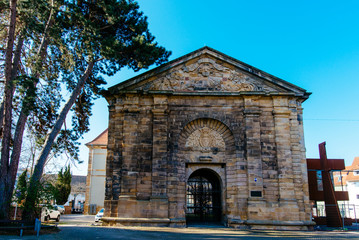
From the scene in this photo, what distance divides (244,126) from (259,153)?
5.85ft

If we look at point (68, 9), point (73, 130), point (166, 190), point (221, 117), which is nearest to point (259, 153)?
point (221, 117)

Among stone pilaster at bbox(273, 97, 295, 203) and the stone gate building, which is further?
stone pilaster at bbox(273, 97, 295, 203)

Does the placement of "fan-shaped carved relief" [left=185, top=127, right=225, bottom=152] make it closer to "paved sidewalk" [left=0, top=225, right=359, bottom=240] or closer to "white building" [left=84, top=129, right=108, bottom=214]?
"paved sidewalk" [left=0, top=225, right=359, bottom=240]

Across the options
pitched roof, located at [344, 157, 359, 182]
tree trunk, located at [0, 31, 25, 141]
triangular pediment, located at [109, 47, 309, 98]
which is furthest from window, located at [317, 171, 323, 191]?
pitched roof, located at [344, 157, 359, 182]

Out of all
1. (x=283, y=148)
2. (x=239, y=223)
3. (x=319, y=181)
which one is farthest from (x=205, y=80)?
(x=319, y=181)

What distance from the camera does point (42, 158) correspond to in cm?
1483

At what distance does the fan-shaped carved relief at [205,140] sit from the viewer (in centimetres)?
1877

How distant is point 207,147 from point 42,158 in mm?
8956

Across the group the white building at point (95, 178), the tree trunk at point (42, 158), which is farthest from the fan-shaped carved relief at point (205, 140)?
the white building at point (95, 178)

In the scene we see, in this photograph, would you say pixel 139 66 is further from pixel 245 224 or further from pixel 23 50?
pixel 245 224

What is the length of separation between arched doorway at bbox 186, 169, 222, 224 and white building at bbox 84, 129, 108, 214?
18297 mm

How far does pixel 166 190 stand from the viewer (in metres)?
17.5

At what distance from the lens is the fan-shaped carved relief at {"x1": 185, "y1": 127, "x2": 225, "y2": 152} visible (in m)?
18.8

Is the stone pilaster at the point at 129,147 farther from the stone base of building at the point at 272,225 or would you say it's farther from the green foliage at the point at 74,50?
the stone base of building at the point at 272,225
